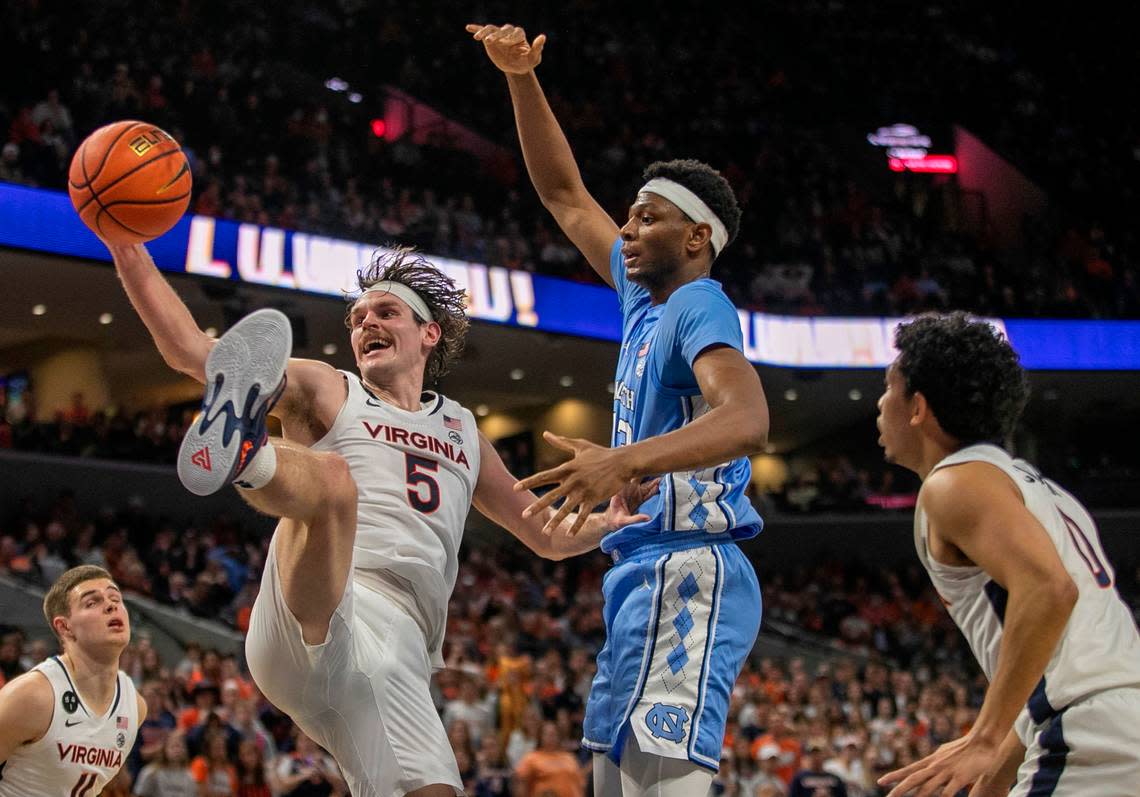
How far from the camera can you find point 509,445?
23812mm

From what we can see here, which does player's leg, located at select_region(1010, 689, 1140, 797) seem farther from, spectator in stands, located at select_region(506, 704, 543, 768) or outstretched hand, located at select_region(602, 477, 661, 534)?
spectator in stands, located at select_region(506, 704, 543, 768)

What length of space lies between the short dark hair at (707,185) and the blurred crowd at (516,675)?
12.6 feet

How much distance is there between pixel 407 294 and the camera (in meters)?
4.71

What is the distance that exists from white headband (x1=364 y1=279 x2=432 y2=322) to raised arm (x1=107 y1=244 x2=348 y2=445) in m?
0.43

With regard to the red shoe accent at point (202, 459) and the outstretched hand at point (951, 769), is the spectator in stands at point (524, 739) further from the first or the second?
the outstretched hand at point (951, 769)

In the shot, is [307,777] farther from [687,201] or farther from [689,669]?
[687,201]

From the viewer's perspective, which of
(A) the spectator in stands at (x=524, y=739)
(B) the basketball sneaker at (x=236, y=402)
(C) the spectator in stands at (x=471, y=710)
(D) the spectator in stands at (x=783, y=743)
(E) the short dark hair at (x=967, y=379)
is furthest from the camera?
(D) the spectator in stands at (x=783, y=743)

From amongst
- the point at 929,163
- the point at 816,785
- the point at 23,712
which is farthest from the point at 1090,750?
the point at 929,163

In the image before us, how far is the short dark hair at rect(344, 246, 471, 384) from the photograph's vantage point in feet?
15.8

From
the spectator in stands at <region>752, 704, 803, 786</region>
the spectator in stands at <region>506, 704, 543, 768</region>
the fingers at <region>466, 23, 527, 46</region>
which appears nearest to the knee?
the fingers at <region>466, 23, 527, 46</region>

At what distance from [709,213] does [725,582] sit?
118cm

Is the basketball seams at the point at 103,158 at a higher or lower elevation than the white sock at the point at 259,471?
higher

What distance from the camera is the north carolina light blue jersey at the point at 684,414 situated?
3.80 metres

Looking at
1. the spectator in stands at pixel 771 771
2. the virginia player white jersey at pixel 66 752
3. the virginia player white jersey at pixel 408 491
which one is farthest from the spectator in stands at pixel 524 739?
the virginia player white jersey at pixel 408 491
